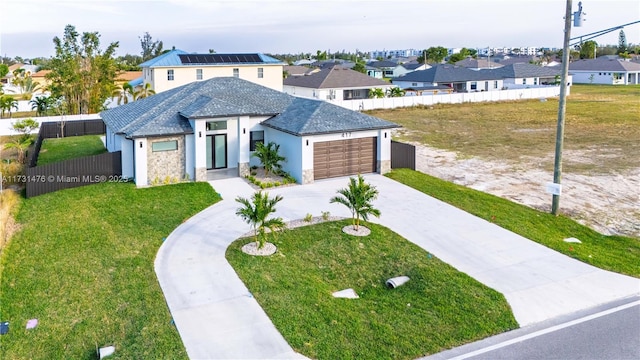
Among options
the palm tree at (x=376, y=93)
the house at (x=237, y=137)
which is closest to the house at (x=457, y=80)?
the palm tree at (x=376, y=93)

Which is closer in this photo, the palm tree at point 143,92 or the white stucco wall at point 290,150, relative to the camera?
the white stucco wall at point 290,150

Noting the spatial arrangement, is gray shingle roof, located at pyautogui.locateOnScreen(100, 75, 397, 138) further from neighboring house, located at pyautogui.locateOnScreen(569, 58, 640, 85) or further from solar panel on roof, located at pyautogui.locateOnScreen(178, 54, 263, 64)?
neighboring house, located at pyautogui.locateOnScreen(569, 58, 640, 85)

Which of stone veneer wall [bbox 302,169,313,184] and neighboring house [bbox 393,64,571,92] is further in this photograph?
neighboring house [bbox 393,64,571,92]

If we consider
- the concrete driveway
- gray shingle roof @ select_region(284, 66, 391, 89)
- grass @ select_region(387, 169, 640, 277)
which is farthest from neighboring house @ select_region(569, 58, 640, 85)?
the concrete driveway

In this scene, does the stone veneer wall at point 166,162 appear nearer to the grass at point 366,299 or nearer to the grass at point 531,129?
the grass at point 366,299

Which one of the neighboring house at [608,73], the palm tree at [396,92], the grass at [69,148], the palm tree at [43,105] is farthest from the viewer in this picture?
the neighboring house at [608,73]

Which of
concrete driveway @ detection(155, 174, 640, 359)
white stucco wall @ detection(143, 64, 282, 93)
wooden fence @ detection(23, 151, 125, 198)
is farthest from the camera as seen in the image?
white stucco wall @ detection(143, 64, 282, 93)

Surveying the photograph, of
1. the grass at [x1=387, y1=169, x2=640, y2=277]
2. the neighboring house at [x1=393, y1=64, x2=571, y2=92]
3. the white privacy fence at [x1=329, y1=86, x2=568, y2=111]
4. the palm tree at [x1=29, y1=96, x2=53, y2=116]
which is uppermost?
the neighboring house at [x1=393, y1=64, x2=571, y2=92]
